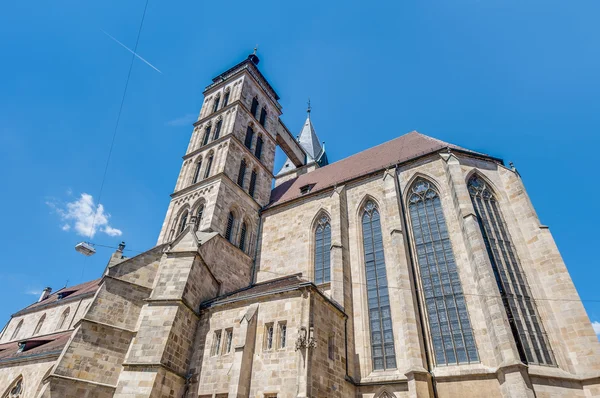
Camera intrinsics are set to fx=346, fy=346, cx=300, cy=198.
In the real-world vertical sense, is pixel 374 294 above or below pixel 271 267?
below

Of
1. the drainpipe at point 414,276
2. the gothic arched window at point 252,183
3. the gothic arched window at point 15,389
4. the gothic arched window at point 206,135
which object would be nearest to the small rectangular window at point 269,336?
the drainpipe at point 414,276

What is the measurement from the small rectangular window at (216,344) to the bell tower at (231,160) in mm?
5747

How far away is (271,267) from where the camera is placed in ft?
57.1

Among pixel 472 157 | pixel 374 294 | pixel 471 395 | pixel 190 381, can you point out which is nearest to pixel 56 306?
pixel 190 381

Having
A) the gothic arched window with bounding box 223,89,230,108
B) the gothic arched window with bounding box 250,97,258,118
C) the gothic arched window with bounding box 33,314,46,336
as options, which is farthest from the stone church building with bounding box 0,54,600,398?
the gothic arched window with bounding box 33,314,46,336

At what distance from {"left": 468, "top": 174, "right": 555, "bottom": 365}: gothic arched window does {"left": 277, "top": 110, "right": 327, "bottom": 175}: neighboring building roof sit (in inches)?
802

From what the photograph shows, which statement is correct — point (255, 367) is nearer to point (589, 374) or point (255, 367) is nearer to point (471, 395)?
point (471, 395)

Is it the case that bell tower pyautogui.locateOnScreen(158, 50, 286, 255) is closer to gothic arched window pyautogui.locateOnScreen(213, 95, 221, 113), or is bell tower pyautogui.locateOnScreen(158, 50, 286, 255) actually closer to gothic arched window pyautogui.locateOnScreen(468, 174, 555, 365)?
gothic arched window pyautogui.locateOnScreen(213, 95, 221, 113)

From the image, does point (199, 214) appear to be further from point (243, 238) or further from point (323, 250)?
point (323, 250)

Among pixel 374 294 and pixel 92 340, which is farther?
pixel 374 294

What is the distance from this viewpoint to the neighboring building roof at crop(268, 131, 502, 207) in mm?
16844

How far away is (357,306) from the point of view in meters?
13.5

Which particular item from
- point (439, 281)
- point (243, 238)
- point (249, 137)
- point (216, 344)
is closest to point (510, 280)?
point (439, 281)

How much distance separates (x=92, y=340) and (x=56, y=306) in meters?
17.3
